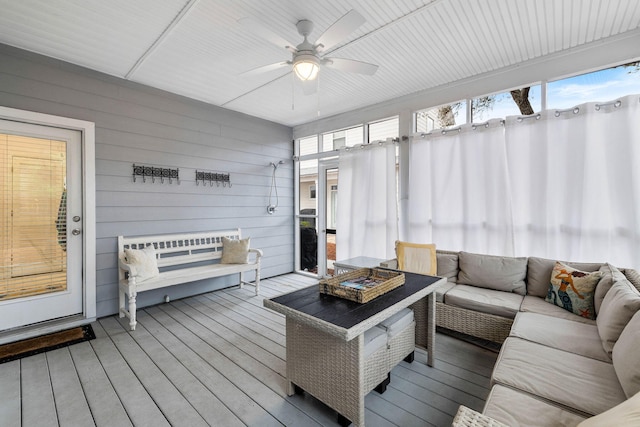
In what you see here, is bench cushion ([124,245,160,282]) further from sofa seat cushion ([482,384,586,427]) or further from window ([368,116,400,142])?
window ([368,116,400,142])

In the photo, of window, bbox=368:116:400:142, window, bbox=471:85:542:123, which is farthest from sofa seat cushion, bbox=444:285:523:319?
window, bbox=368:116:400:142

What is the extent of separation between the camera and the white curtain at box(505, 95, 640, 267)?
259 centimetres

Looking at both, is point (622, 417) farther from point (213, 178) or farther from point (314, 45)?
point (213, 178)

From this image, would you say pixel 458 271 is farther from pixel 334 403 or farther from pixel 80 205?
pixel 80 205

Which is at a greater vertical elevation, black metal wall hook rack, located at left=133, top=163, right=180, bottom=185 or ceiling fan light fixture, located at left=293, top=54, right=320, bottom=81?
ceiling fan light fixture, located at left=293, top=54, right=320, bottom=81

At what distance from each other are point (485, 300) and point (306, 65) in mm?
2659

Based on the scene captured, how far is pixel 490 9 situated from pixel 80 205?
4.56 metres

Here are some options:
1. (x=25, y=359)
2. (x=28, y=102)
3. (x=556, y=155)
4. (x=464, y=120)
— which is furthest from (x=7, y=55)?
(x=556, y=155)

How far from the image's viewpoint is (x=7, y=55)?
2.83 meters

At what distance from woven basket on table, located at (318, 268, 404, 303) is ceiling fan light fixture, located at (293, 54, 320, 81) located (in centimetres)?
171

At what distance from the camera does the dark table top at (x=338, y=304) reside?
162 centimetres

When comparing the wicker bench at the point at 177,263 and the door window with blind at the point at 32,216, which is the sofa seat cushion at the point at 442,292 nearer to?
the wicker bench at the point at 177,263

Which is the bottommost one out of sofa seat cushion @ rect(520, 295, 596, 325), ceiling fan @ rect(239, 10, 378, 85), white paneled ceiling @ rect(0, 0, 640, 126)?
sofa seat cushion @ rect(520, 295, 596, 325)

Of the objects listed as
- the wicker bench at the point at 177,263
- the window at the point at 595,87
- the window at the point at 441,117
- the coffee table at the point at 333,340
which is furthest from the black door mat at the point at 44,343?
the window at the point at 595,87
